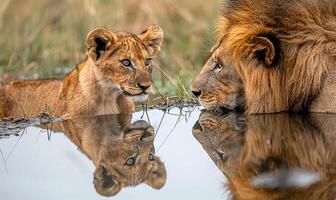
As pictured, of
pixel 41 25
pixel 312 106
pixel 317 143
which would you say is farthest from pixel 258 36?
pixel 41 25

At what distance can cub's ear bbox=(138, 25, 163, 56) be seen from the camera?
6.62m

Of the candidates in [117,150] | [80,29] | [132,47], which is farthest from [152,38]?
[80,29]

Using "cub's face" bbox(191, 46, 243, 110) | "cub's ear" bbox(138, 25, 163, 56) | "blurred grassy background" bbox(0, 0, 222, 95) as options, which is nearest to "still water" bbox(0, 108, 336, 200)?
"cub's face" bbox(191, 46, 243, 110)

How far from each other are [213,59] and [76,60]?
4450 mm

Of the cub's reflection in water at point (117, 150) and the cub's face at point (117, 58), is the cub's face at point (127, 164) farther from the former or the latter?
the cub's face at point (117, 58)

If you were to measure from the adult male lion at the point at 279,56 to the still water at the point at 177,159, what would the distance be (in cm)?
13

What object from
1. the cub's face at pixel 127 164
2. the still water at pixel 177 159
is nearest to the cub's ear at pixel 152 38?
the still water at pixel 177 159

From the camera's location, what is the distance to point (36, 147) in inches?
187

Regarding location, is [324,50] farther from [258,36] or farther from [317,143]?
[317,143]

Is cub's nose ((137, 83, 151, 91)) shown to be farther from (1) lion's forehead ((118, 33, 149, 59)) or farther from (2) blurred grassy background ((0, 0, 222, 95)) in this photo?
(2) blurred grassy background ((0, 0, 222, 95))

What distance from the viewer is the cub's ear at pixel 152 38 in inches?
261

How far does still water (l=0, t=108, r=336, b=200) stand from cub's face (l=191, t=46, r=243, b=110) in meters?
0.11

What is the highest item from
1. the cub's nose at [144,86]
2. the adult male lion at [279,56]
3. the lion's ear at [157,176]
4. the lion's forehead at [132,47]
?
the lion's forehead at [132,47]

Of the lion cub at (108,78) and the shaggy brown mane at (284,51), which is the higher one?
the lion cub at (108,78)
